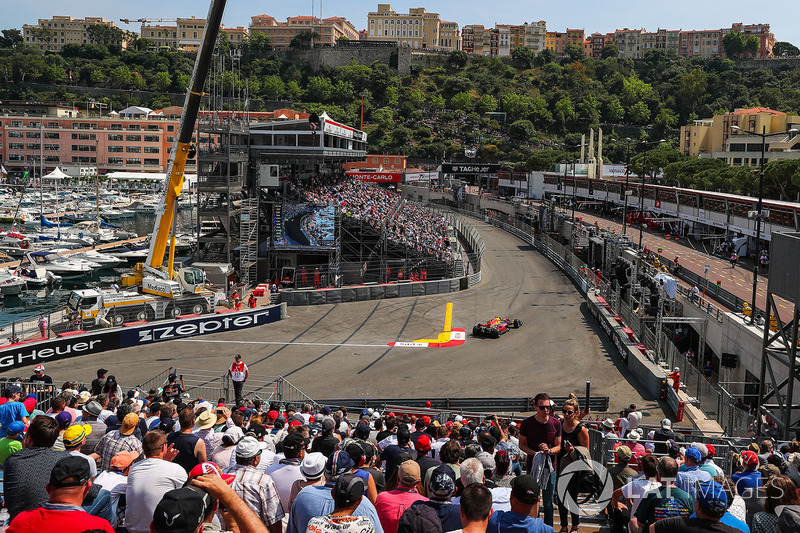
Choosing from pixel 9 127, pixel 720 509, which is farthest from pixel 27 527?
pixel 9 127

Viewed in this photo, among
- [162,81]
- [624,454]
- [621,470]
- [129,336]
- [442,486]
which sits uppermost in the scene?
[162,81]

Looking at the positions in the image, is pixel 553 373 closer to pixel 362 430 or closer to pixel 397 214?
pixel 362 430

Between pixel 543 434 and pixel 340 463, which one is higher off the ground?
pixel 340 463

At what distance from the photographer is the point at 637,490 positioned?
26.2 feet

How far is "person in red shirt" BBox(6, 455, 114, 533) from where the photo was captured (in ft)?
17.2

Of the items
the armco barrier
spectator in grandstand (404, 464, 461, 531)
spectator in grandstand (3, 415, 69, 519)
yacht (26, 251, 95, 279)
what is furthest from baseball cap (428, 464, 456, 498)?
yacht (26, 251, 95, 279)

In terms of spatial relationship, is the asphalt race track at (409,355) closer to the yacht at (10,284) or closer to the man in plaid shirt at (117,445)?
the man in plaid shirt at (117,445)

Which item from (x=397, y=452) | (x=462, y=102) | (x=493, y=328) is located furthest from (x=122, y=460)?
(x=462, y=102)

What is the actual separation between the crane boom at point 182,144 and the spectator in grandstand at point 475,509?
104 feet

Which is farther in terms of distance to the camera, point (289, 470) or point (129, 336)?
point (129, 336)

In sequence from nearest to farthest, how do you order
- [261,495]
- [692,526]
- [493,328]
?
[692,526] < [261,495] < [493,328]

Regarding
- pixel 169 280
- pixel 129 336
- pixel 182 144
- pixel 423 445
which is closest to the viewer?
pixel 423 445

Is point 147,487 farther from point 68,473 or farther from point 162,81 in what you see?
point 162,81

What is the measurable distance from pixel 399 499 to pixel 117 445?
412 cm
